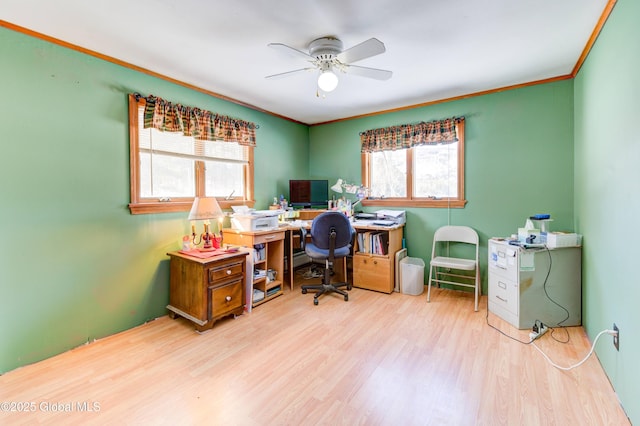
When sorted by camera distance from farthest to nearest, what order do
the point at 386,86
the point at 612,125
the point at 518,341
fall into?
the point at 386,86, the point at 518,341, the point at 612,125

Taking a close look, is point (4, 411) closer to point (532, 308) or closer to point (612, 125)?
point (532, 308)

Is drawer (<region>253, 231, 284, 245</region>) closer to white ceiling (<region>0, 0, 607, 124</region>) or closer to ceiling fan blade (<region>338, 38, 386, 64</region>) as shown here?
white ceiling (<region>0, 0, 607, 124</region>)

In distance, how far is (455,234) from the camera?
10.8ft

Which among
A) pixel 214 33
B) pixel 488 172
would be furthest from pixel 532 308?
pixel 214 33

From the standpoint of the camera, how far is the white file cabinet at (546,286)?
7.82ft

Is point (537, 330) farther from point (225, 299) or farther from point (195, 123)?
point (195, 123)

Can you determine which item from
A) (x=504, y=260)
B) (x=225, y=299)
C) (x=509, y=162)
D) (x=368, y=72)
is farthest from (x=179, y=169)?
(x=509, y=162)

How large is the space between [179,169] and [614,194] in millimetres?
3500

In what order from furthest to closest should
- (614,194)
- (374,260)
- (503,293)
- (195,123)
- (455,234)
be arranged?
(374,260)
(455,234)
(195,123)
(503,293)
(614,194)

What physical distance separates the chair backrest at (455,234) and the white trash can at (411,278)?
10.5 inches

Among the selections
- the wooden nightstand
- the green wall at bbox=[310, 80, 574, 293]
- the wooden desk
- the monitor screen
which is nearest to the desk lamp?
the wooden nightstand

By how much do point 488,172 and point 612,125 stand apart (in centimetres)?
144

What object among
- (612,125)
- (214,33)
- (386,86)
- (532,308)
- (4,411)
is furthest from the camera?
(386,86)

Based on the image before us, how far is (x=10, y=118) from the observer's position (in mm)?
1886
